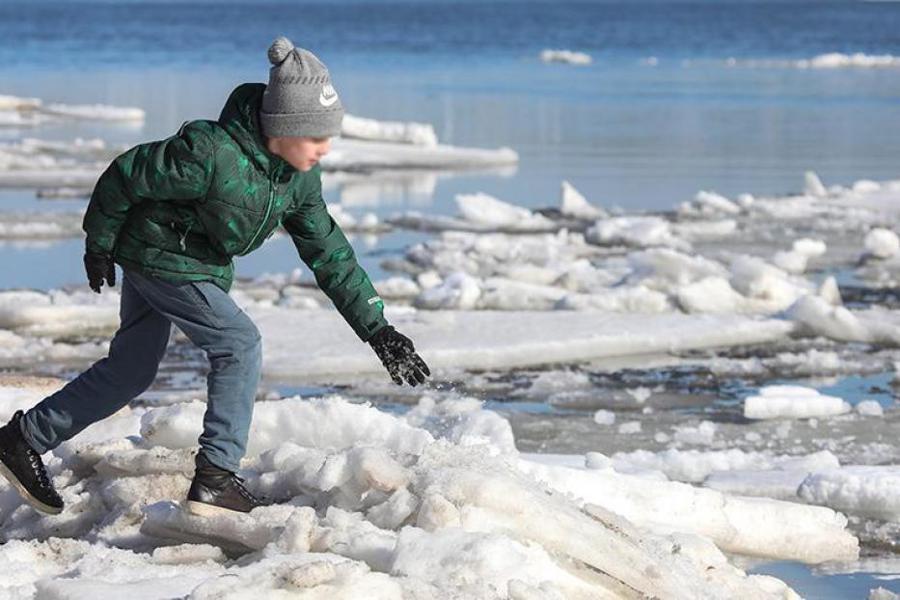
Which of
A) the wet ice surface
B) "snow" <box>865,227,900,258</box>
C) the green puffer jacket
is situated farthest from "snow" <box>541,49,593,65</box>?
the green puffer jacket

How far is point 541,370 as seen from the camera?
8.79 meters

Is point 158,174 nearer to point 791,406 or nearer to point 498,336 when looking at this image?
point 791,406

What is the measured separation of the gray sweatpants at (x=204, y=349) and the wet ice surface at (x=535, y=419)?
202 millimetres

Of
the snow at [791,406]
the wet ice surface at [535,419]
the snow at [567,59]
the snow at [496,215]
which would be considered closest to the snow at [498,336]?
the wet ice surface at [535,419]

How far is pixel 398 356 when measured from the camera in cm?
450

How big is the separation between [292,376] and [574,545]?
4.74 m

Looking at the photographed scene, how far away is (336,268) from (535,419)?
3222 millimetres

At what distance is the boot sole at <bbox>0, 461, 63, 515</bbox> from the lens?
15.1 feet

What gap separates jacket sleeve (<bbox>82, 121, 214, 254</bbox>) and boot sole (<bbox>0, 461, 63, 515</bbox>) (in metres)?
0.79

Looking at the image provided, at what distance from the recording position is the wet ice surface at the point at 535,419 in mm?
3959

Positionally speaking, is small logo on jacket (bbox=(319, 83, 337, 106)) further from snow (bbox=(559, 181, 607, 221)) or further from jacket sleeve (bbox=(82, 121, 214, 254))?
snow (bbox=(559, 181, 607, 221))

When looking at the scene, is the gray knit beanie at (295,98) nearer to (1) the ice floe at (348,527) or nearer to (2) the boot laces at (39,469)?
(1) the ice floe at (348,527)

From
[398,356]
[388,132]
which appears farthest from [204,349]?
[388,132]

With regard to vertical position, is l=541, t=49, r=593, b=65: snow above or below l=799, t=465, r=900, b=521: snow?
below
